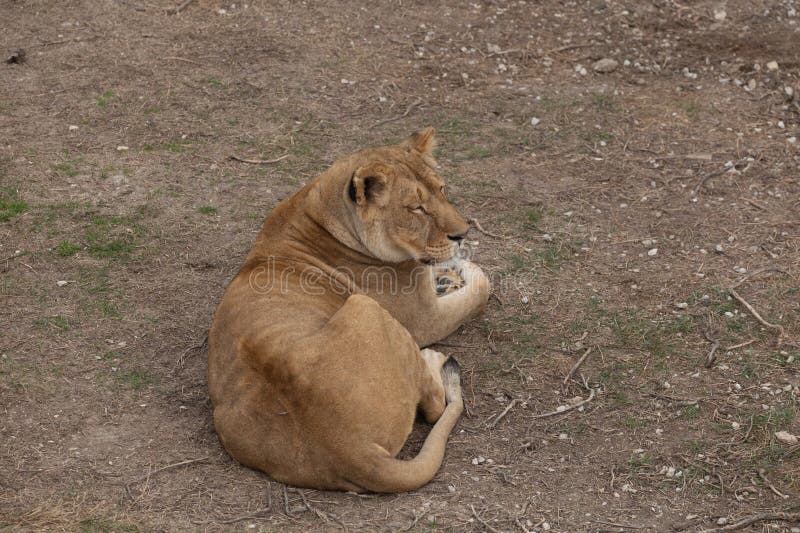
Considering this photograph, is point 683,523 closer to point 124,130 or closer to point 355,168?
point 355,168

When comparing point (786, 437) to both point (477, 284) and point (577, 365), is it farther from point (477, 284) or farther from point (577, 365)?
point (477, 284)

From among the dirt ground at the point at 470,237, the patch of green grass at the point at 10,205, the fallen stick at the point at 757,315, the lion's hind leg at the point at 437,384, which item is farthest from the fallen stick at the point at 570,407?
the patch of green grass at the point at 10,205

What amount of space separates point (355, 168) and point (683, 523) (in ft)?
9.56

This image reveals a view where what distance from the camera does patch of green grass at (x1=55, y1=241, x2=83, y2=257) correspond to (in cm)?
764

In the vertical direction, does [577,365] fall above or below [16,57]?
above

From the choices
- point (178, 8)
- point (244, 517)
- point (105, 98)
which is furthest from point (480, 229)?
point (178, 8)

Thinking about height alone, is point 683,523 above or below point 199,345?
above

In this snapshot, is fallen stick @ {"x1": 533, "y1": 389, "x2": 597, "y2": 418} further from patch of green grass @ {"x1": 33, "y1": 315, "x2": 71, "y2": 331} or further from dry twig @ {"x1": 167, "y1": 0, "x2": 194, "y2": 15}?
dry twig @ {"x1": 167, "y1": 0, "x2": 194, "y2": 15}

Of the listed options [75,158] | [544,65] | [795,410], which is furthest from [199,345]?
[544,65]

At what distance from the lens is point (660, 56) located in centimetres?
1040

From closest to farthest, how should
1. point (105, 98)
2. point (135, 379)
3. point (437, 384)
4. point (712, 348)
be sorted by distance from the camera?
point (437, 384) → point (135, 379) → point (712, 348) → point (105, 98)

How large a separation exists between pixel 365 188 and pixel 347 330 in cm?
113

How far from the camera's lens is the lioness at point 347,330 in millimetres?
5184

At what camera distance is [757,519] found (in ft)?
16.8
